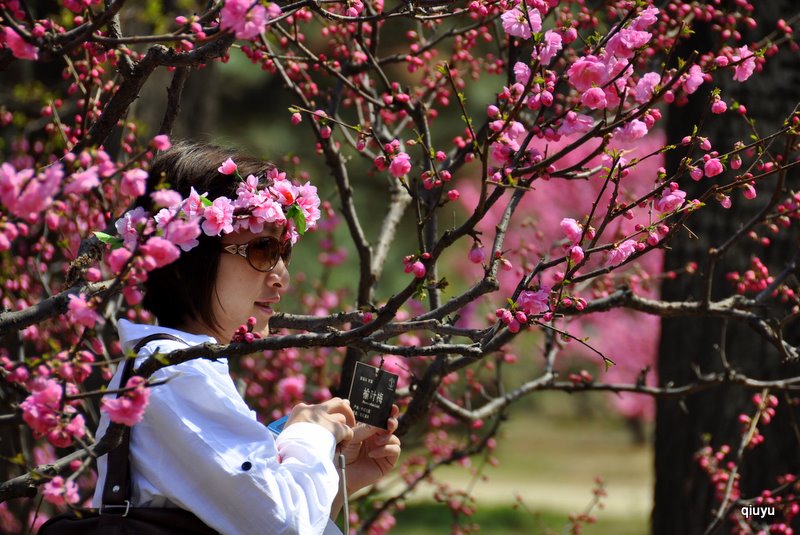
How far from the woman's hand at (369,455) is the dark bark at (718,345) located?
→ 1.97 m

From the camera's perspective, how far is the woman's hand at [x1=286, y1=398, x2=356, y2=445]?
2.08 meters

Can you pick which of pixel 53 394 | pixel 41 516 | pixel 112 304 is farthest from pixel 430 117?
pixel 41 516

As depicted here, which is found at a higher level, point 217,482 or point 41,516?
point 217,482

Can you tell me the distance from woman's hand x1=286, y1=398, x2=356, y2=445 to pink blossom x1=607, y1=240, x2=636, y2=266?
0.68m

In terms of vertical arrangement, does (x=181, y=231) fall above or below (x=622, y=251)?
above

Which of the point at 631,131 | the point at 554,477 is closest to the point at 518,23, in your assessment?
the point at 631,131

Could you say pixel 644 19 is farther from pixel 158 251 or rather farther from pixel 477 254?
pixel 158 251

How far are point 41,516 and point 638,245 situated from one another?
337 cm

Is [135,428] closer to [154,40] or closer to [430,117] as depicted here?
[154,40]

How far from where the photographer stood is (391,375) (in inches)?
87.0

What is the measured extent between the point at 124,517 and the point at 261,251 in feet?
2.11

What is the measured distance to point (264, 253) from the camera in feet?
7.13

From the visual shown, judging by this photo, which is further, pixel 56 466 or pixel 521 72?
pixel 521 72

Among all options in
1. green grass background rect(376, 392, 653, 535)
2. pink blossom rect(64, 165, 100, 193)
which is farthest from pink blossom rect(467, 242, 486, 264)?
green grass background rect(376, 392, 653, 535)
